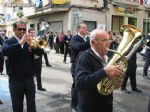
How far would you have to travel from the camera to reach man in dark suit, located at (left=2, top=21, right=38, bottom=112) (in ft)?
18.2

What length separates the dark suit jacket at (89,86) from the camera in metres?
3.90

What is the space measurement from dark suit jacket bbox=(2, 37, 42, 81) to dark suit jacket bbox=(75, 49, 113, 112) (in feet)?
5.36

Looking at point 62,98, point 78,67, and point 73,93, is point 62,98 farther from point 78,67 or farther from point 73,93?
point 78,67

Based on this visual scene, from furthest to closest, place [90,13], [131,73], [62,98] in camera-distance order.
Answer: [90,13] < [131,73] < [62,98]

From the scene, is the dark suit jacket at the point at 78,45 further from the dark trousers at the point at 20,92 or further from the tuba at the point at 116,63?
the tuba at the point at 116,63

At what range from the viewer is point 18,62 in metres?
5.55

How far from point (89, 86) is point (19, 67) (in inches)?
77.5

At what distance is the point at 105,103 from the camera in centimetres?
413

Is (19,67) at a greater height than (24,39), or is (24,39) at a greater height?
(24,39)

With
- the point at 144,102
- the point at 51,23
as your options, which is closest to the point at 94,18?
the point at 51,23

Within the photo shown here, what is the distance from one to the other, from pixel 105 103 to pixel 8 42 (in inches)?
86.2

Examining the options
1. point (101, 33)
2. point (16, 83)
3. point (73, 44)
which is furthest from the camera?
point (73, 44)

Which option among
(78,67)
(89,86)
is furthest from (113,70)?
(78,67)

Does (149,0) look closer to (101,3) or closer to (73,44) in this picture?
(101,3)
